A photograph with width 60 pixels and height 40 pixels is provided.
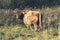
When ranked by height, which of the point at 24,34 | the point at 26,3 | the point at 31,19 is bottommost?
the point at 24,34

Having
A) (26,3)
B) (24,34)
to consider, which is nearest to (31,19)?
(24,34)

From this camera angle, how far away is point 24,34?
866cm

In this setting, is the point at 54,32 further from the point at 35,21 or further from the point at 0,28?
the point at 0,28

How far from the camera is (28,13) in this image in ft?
32.5

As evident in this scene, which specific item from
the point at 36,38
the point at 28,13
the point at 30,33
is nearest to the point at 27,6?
the point at 28,13

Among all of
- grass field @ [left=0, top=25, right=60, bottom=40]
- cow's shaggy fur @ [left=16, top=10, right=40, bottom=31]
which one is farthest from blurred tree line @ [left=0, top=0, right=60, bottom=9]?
grass field @ [left=0, top=25, right=60, bottom=40]

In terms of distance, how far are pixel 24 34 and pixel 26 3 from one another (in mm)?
6253

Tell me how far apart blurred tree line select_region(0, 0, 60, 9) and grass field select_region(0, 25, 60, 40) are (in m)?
4.72

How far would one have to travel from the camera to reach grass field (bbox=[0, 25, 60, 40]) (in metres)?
8.08

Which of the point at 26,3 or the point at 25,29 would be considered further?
the point at 26,3

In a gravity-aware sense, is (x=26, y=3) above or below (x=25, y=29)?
above

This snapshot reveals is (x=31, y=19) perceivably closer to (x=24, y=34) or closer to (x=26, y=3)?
(x=24, y=34)

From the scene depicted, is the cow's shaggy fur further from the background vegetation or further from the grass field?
the grass field

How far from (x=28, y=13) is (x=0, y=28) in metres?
1.23
